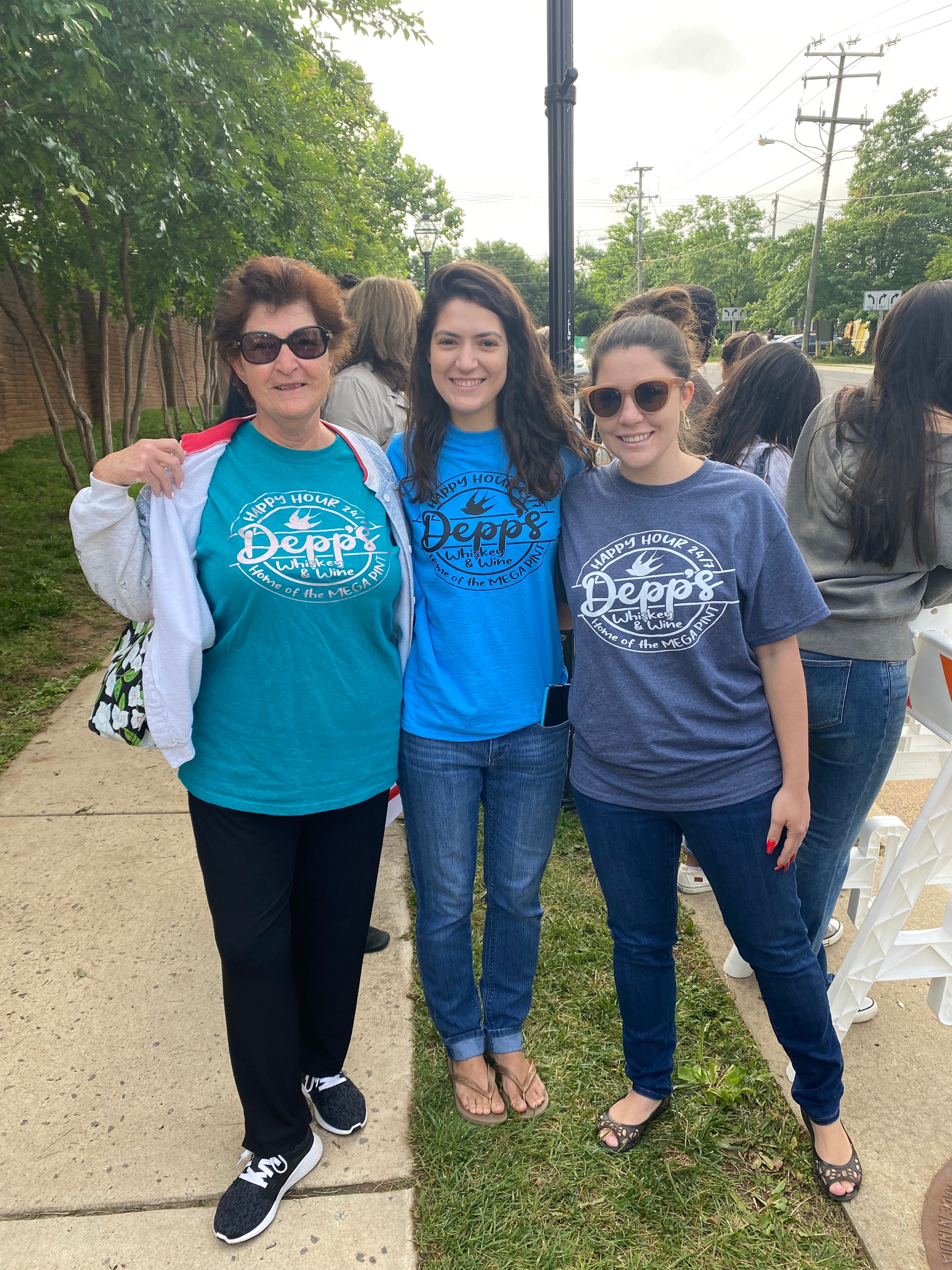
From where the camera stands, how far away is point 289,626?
177 cm

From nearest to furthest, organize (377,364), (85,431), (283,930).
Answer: (283,930)
(377,364)
(85,431)

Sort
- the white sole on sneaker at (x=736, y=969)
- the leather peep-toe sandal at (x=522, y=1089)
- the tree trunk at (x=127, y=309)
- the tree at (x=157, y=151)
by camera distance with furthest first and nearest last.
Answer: the tree trunk at (x=127, y=309) → the tree at (x=157, y=151) → the white sole on sneaker at (x=736, y=969) → the leather peep-toe sandal at (x=522, y=1089)

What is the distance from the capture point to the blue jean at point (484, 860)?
2061 mm

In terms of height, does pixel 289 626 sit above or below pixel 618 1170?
above

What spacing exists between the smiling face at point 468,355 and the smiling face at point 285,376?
29 centimetres

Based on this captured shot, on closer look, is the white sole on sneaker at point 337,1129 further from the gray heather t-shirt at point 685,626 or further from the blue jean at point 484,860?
the gray heather t-shirt at point 685,626

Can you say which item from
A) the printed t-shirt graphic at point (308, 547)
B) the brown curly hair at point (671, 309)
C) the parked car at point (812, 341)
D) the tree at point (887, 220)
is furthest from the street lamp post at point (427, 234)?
the tree at point (887, 220)

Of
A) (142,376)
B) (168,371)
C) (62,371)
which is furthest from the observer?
(168,371)

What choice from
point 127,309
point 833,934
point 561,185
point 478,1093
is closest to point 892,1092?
point 833,934

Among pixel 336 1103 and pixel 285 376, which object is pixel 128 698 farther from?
pixel 336 1103

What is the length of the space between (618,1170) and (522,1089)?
33 centimetres

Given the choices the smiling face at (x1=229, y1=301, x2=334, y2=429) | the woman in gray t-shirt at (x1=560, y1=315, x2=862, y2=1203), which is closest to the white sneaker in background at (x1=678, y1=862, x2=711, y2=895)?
the woman in gray t-shirt at (x1=560, y1=315, x2=862, y2=1203)

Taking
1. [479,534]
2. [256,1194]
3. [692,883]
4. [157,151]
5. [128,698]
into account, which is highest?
[157,151]

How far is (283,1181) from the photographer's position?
2037 millimetres
